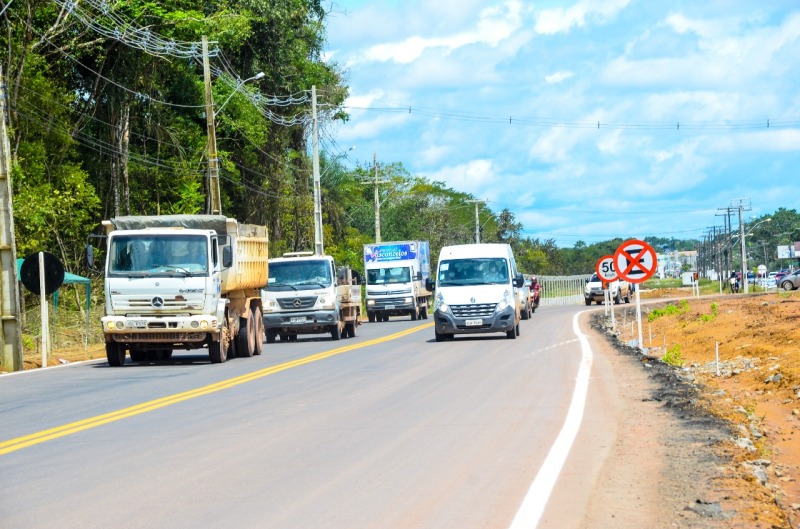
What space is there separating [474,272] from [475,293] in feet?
3.98

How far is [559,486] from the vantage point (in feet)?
28.3

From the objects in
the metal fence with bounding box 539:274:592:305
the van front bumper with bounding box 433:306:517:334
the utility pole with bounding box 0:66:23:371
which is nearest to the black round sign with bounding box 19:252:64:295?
the utility pole with bounding box 0:66:23:371

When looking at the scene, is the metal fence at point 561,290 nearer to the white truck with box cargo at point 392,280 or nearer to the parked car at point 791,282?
the parked car at point 791,282

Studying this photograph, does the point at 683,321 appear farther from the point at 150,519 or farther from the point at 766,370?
the point at 150,519

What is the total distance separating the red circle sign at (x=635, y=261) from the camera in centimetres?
2570

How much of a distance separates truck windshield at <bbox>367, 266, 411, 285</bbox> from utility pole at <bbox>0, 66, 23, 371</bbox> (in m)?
32.1

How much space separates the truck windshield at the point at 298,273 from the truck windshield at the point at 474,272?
171 inches

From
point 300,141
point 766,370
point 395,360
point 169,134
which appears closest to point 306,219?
point 300,141

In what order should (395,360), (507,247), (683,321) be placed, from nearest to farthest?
(395,360) < (507,247) < (683,321)

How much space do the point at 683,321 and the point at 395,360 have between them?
61.5ft

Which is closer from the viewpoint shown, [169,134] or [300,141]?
[169,134]

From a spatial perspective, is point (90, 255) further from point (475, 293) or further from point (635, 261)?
point (635, 261)

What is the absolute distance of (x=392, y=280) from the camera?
57.5m

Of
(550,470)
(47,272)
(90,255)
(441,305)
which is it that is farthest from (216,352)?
(550,470)
